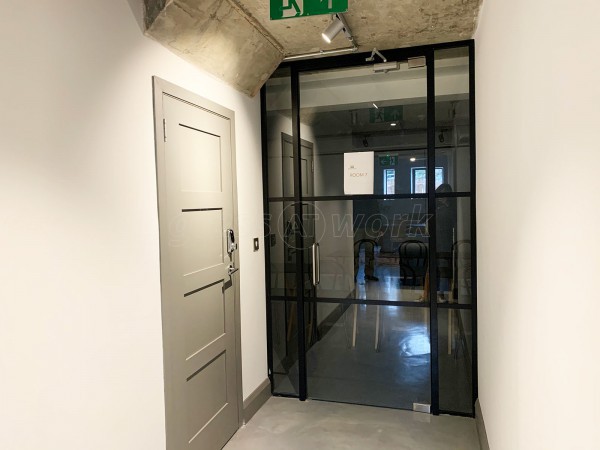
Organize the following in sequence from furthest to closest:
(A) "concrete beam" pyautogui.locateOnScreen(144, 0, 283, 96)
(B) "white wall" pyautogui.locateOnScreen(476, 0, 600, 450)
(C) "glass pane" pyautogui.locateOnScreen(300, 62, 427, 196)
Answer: (C) "glass pane" pyautogui.locateOnScreen(300, 62, 427, 196) → (A) "concrete beam" pyautogui.locateOnScreen(144, 0, 283, 96) → (B) "white wall" pyautogui.locateOnScreen(476, 0, 600, 450)

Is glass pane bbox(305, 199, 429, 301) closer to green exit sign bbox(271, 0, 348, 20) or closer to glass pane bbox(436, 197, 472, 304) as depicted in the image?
glass pane bbox(436, 197, 472, 304)

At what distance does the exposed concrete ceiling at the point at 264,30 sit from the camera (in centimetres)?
220

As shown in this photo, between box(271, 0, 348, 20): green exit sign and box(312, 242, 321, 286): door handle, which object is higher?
box(271, 0, 348, 20): green exit sign

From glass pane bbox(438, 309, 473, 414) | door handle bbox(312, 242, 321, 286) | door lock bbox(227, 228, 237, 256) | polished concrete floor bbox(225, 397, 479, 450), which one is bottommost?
polished concrete floor bbox(225, 397, 479, 450)

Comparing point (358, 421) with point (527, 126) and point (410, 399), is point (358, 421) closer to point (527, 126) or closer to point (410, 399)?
point (410, 399)

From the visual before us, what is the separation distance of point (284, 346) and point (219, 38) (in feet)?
8.16

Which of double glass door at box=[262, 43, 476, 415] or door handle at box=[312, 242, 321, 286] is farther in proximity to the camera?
door handle at box=[312, 242, 321, 286]

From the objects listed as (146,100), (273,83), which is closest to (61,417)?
(146,100)

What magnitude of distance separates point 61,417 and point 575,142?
6.16ft

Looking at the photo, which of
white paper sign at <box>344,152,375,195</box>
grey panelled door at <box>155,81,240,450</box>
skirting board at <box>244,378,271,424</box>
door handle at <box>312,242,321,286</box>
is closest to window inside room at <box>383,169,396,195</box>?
white paper sign at <box>344,152,375,195</box>

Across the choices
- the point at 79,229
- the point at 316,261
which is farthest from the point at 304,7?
the point at 316,261

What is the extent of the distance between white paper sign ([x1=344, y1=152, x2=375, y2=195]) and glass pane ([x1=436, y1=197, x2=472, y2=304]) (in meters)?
0.56

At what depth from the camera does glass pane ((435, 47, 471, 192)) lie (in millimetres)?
3104

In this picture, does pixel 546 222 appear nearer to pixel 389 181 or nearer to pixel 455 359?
pixel 389 181
